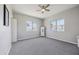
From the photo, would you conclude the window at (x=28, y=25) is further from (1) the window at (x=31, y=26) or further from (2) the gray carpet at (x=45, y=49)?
(2) the gray carpet at (x=45, y=49)

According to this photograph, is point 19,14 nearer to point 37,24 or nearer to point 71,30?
point 37,24

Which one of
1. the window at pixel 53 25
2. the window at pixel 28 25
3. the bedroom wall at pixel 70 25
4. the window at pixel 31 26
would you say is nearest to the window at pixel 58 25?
the window at pixel 53 25

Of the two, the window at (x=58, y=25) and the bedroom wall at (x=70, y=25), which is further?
the window at (x=58, y=25)

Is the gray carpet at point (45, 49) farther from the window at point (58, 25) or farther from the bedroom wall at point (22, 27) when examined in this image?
the bedroom wall at point (22, 27)

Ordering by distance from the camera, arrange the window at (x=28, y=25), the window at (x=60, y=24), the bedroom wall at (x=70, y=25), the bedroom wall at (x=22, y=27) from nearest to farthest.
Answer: the bedroom wall at (x=70, y=25), the window at (x=60, y=24), the bedroom wall at (x=22, y=27), the window at (x=28, y=25)

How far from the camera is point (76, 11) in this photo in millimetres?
4539

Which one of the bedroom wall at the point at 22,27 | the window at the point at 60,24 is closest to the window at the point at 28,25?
the bedroom wall at the point at 22,27

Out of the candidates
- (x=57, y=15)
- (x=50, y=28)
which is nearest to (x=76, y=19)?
(x=57, y=15)

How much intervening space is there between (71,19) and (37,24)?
4.53 meters

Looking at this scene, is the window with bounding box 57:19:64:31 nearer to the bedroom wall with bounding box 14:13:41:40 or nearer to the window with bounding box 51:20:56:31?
the window with bounding box 51:20:56:31

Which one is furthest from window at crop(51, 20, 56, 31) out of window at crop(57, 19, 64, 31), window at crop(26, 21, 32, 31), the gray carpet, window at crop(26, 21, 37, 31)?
the gray carpet

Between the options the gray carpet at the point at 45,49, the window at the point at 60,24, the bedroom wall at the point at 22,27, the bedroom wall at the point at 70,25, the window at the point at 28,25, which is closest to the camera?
the gray carpet at the point at 45,49

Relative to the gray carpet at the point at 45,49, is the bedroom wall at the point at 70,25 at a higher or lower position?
higher

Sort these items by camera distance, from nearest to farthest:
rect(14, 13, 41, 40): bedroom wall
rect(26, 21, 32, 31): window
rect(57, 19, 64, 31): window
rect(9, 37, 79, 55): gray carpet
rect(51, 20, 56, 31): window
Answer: rect(9, 37, 79, 55): gray carpet < rect(57, 19, 64, 31): window < rect(14, 13, 41, 40): bedroom wall < rect(51, 20, 56, 31): window < rect(26, 21, 32, 31): window
